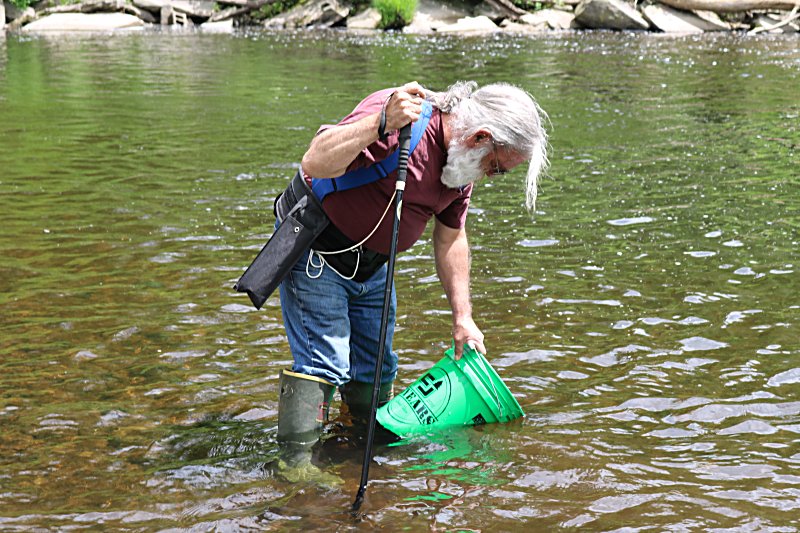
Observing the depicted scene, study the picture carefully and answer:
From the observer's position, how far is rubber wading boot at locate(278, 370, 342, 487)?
4.25 metres

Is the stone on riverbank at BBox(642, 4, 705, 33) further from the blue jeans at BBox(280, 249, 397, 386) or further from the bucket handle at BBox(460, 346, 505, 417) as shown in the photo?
the blue jeans at BBox(280, 249, 397, 386)

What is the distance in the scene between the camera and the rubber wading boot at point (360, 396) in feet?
16.2

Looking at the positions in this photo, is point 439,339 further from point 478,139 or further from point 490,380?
point 478,139

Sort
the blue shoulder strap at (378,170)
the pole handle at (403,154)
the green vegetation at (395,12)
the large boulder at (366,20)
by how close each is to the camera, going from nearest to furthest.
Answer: the pole handle at (403,154) < the blue shoulder strap at (378,170) < the green vegetation at (395,12) < the large boulder at (366,20)

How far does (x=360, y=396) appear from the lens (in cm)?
501

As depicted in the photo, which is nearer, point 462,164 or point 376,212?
point 462,164

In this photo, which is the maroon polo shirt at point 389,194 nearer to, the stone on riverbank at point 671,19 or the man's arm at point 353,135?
the man's arm at point 353,135

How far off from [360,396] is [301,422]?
2.37ft

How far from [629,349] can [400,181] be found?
2703 millimetres

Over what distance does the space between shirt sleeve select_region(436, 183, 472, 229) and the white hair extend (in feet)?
1.59

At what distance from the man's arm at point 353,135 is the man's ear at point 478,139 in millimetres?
251

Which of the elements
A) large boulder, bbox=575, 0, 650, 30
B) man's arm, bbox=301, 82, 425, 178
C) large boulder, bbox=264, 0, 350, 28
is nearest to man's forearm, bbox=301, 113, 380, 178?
man's arm, bbox=301, 82, 425, 178

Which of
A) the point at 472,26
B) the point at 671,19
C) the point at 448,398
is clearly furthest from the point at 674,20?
the point at 448,398

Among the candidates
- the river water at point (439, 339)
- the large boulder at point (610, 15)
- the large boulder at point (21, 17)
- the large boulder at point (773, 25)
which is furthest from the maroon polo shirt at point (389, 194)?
the large boulder at point (21, 17)
